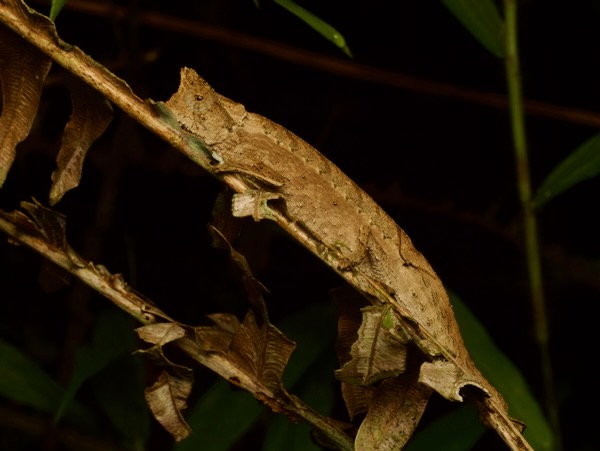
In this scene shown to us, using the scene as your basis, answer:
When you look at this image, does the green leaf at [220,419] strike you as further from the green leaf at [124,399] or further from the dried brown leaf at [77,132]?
the dried brown leaf at [77,132]

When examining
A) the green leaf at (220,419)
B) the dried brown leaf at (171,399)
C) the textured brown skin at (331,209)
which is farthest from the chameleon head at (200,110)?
the green leaf at (220,419)

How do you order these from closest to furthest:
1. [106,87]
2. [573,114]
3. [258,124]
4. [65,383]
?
[106,87]
[258,124]
[573,114]
[65,383]

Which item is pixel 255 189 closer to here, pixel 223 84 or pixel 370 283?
pixel 370 283

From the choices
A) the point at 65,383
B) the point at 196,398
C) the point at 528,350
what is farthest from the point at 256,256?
the point at 528,350

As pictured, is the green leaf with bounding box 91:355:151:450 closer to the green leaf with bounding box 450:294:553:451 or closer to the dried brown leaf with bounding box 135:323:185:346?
the dried brown leaf with bounding box 135:323:185:346

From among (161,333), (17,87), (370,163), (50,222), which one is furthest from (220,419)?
(370,163)
